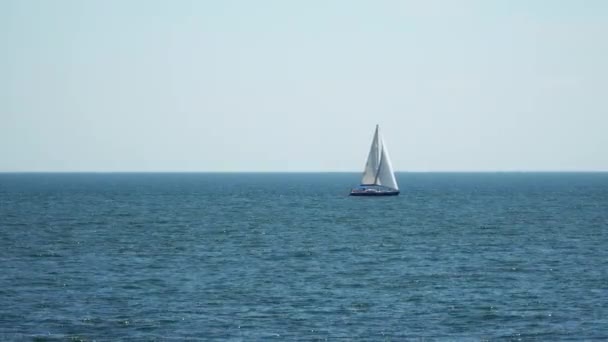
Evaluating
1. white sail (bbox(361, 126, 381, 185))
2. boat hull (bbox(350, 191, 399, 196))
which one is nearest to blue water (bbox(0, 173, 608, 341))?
white sail (bbox(361, 126, 381, 185))

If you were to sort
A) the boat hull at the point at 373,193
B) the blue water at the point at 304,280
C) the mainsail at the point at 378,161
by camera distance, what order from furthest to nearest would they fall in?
the boat hull at the point at 373,193
the mainsail at the point at 378,161
the blue water at the point at 304,280

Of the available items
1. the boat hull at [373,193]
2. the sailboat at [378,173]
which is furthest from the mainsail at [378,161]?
the boat hull at [373,193]

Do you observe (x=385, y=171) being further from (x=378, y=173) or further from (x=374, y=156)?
(x=374, y=156)

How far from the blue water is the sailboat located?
46.6 meters

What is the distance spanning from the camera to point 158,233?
93938 millimetres

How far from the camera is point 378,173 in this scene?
159 m

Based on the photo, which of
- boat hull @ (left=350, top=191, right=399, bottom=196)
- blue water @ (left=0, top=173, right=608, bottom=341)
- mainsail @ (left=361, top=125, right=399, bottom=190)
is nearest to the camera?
blue water @ (left=0, top=173, right=608, bottom=341)

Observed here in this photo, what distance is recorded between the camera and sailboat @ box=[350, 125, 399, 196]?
155125mm

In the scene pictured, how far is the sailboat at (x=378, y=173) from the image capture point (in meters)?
155

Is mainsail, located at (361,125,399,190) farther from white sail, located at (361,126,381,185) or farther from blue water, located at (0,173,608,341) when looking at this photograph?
blue water, located at (0,173,608,341)

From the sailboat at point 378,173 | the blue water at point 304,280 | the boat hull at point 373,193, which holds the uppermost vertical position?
the sailboat at point 378,173

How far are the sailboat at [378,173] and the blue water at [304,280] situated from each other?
46582 mm

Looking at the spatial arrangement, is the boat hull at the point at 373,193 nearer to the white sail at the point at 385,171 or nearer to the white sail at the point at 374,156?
the white sail at the point at 385,171

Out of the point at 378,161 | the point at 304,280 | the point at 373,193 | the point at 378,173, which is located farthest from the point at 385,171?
the point at 304,280
